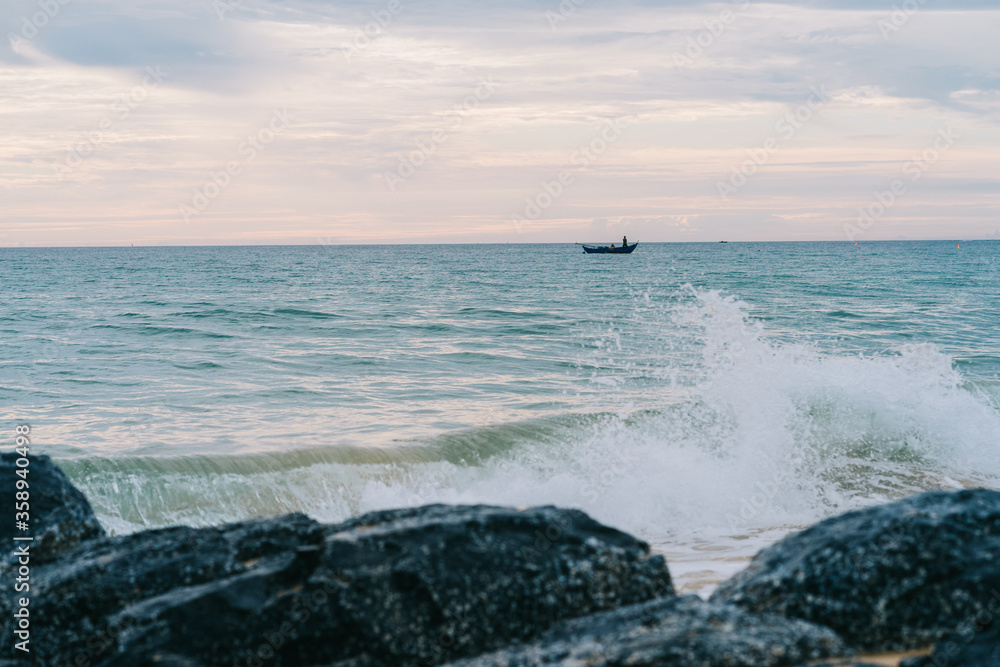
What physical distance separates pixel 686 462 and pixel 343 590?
6.76 meters

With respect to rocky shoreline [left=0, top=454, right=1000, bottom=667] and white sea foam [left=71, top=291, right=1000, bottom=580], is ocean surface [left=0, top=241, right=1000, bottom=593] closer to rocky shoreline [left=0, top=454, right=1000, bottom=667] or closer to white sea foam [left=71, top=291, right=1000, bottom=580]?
white sea foam [left=71, top=291, right=1000, bottom=580]

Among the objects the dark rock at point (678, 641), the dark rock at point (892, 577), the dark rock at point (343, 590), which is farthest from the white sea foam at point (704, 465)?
the dark rock at point (678, 641)

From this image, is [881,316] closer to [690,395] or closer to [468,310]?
[468,310]

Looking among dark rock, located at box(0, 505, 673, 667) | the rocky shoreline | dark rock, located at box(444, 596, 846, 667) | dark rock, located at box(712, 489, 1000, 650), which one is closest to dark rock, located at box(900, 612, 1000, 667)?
the rocky shoreline

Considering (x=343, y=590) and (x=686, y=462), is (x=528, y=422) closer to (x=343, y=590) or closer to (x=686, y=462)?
(x=686, y=462)

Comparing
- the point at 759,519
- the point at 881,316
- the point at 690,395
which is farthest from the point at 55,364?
the point at 881,316

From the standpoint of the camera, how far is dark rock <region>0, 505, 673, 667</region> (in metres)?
3.19

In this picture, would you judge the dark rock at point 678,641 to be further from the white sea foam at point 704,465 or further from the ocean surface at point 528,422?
the white sea foam at point 704,465

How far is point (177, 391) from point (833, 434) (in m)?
11.0

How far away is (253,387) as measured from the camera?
1377cm

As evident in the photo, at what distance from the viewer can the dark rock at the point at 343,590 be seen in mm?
3193

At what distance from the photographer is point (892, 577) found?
3.25 m

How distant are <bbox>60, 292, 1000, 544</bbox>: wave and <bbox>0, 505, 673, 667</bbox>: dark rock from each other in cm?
397

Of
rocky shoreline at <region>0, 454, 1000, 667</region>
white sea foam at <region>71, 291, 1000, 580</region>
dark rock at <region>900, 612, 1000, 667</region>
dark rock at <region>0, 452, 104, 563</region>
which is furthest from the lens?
white sea foam at <region>71, 291, 1000, 580</region>
